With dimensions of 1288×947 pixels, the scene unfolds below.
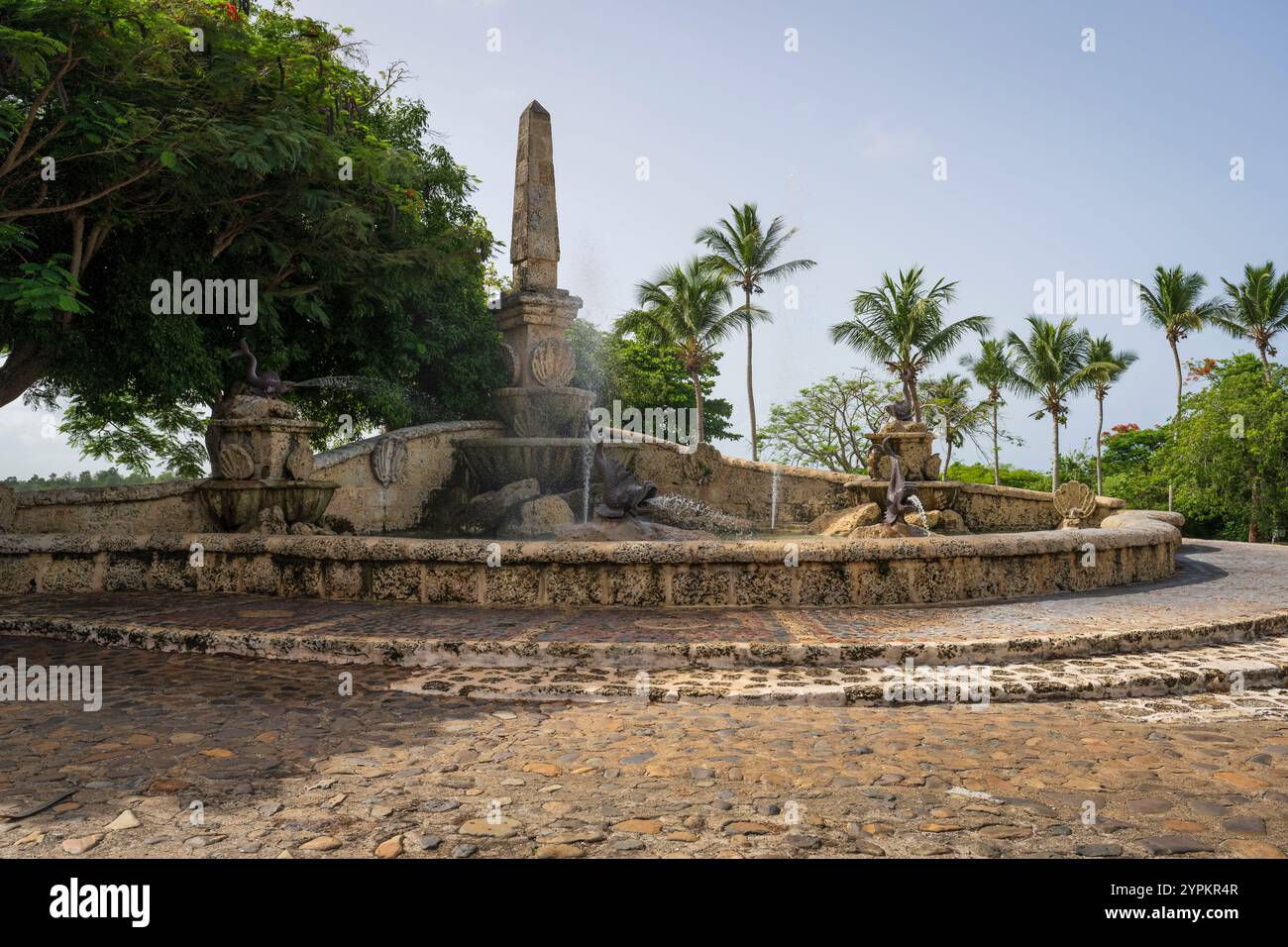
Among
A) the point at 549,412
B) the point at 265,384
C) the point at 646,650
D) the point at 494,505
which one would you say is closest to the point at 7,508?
the point at 265,384

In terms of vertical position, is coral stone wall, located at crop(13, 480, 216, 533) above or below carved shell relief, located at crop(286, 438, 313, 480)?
below

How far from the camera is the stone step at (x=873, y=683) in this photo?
4445mm

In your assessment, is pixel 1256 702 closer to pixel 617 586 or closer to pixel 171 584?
pixel 617 586

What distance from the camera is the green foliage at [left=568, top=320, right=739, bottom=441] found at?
32.4m

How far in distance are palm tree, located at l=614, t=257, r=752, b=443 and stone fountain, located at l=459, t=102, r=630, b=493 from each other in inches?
703

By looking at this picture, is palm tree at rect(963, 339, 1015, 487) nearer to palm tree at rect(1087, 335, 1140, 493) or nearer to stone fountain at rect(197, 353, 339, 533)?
palm tree at rect(1087, 335, 1140, 493)

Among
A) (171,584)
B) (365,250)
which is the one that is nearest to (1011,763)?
(171,584)

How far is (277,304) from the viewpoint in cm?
1427

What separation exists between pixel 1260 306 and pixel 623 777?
1545 inches

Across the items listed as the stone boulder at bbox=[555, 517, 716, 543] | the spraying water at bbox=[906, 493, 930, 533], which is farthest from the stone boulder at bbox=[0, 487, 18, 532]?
the spraying water at bbox=[906, 493, 930, 533]

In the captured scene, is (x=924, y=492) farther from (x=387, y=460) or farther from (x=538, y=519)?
(x=387, y=460)

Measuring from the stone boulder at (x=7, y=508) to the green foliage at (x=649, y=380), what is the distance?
21978 mm

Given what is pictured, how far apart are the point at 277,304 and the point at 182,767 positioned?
41.1ft
